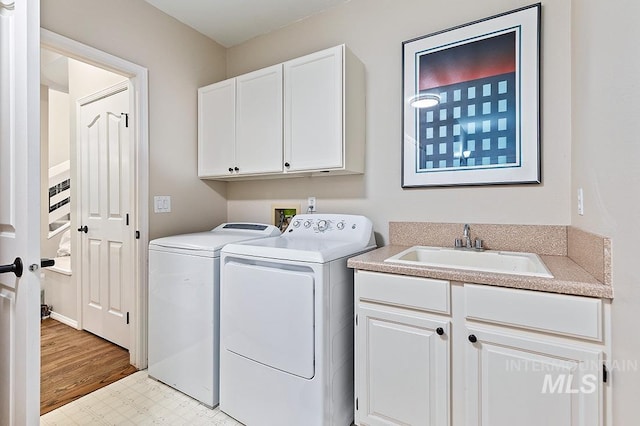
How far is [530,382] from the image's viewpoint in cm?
117

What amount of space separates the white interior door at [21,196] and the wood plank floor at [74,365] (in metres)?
1.01

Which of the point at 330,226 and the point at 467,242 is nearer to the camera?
the point at 467,242

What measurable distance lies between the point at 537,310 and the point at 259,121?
6.40 ft

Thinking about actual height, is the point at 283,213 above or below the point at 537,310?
above

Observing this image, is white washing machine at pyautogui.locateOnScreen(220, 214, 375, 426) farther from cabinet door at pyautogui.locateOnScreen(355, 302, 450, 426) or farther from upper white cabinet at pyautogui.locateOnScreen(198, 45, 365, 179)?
upper white cabinet at pyautogui.locateOnScreen(198, 45, 365, 179)

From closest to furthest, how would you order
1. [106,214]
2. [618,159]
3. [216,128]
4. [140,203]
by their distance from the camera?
[618,159], [140,203], [216,128], [106,214]

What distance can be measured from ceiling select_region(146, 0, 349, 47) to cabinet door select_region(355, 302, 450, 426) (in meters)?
2.13

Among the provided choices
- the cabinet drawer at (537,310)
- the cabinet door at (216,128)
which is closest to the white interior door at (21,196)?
the cabinet door at (216,128)

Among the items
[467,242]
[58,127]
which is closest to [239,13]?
[467,242]

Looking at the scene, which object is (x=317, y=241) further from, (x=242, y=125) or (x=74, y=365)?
(x=74, y=365)

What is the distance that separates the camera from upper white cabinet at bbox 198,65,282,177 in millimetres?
2207

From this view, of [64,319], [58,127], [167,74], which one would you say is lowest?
[64,319]

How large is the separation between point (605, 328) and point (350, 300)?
3.39 feet

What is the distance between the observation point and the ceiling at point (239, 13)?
2264 millimetres
